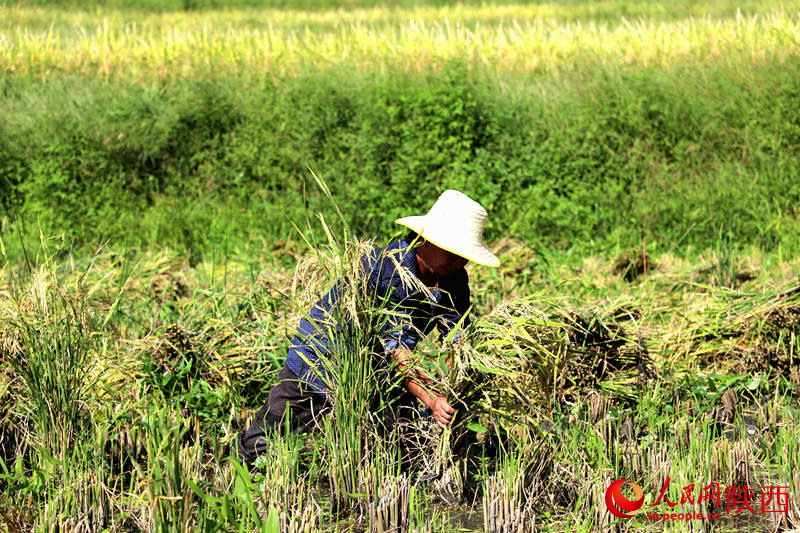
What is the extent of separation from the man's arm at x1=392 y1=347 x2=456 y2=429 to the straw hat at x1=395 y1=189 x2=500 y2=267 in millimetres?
457

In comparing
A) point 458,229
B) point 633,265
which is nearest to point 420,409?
point 458,229

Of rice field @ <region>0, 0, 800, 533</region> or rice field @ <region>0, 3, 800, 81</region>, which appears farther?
rice field @ <region>0, 3, 800, 81</region>

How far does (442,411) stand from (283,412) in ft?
2.46

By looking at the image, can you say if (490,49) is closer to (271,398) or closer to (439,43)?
(439,43)

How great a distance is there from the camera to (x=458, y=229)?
3213 millimetres

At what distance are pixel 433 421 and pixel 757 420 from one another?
66.5 inches

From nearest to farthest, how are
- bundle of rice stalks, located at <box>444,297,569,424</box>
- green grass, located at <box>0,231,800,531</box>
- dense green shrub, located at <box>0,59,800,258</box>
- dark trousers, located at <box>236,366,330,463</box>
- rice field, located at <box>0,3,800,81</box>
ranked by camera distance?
green grass, located at <box>0,231,800,531</box> → bundle of rice stalks, located at <box>444,297,569,424</box> → dark trousers, located at <box>236,366,330,463</box> → dense green shrub, located at <box>0,59,800,258</box> → rice field, located at <box>0,3,800,81</box>

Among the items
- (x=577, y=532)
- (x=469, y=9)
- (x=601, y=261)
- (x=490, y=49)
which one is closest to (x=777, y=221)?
(x=601, y=261)

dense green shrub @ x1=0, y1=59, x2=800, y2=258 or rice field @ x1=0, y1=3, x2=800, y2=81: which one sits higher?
rice field @ x1=0, y1=3, x2=800, y2=81

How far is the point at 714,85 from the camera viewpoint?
8.25 metres

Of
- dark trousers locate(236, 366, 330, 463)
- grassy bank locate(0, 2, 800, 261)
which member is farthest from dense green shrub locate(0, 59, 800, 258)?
dark trousers locate(236, 366, 330, 463)

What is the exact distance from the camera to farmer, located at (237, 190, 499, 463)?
321 centimetres

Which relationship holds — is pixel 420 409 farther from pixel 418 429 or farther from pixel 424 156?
pixel 424 156

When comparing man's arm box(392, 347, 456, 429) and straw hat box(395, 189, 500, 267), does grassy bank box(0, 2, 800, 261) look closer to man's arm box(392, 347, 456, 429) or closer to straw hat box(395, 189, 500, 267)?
straw hat box(395, 189, 500, 267)
